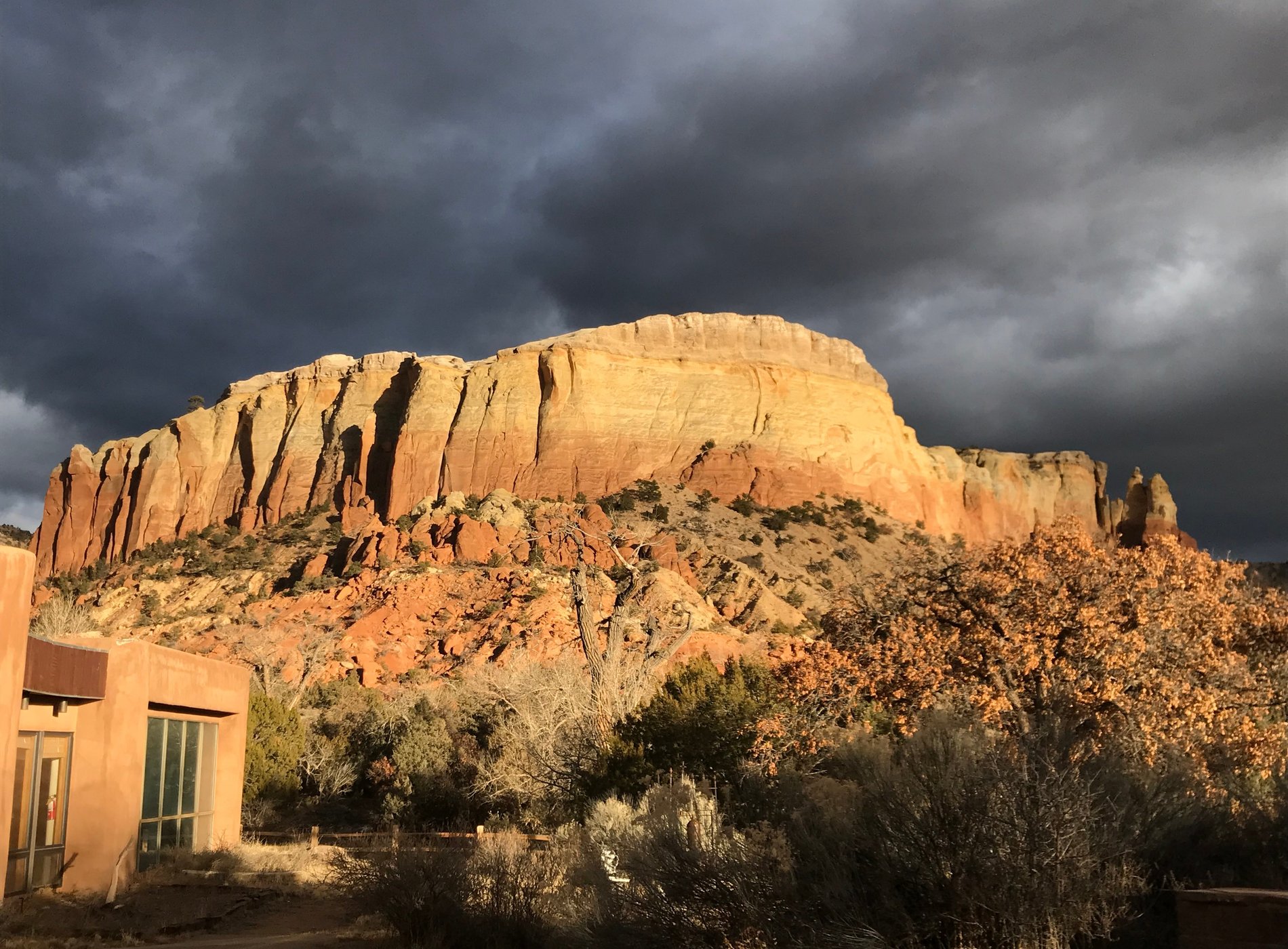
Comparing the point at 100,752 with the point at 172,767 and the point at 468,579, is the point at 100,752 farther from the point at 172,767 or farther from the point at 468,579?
the point at 468,579

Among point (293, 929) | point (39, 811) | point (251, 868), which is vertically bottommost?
point (293, 929)

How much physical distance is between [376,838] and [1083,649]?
46.4 ft

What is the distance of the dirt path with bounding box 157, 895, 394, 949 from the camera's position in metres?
13.9

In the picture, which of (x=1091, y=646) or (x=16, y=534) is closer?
(x=1091, y=646)

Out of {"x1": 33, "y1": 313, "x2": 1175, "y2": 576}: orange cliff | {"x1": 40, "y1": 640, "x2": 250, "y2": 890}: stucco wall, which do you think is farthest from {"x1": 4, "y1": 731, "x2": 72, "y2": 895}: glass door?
{"x1": 33, "y1": 313, "x2": 1175, "y2": 576}: orange cliff

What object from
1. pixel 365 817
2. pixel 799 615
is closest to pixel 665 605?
pixel 799 615

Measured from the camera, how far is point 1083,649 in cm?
1321

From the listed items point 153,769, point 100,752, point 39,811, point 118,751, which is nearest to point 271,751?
point 153,769

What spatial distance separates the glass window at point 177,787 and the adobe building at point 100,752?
0.09 ft

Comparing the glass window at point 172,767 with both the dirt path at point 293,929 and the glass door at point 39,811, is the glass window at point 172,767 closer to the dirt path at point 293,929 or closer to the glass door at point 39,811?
the dirt path at point 293,929

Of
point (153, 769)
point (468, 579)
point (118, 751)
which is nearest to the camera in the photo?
point (118, 751)

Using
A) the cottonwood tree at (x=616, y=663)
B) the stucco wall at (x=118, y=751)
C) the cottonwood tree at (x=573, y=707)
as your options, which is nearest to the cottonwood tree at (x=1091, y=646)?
the cottonwood tree at (x=616, y=663)

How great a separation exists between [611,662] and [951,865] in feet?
45.9

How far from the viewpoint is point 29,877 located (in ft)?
46.6
